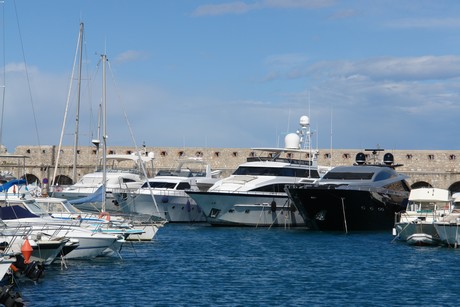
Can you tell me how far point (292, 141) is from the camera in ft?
156

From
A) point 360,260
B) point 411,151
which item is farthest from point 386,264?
point 411,151

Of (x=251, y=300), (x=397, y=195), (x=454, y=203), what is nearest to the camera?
(x=251, y=300)

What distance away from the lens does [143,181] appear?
47406 millimetres

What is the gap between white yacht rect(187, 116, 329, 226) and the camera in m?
40.5

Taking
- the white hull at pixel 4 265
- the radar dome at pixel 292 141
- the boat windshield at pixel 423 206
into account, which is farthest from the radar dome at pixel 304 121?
the white hull at pixel 4 265

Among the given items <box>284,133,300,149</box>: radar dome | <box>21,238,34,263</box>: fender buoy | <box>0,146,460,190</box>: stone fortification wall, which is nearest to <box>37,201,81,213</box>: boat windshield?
<box>21,238,34,263</box>: fender buoy

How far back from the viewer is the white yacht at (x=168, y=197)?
42906 mm

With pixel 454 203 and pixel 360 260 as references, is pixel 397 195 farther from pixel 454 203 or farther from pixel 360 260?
pixel 360 260

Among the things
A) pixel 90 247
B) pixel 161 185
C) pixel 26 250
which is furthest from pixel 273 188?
pixel 26 250

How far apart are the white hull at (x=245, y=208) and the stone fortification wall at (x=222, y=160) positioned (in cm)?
1549

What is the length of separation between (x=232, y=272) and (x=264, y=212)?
15855 millimetres

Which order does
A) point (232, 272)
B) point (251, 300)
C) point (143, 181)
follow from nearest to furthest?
point (251, 300) < point (232, 272) < point (143, 181)

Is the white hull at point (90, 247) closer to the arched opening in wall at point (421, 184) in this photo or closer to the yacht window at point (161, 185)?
the yacht window at point (161, 185)

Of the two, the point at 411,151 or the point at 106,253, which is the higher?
the point at 411,151
